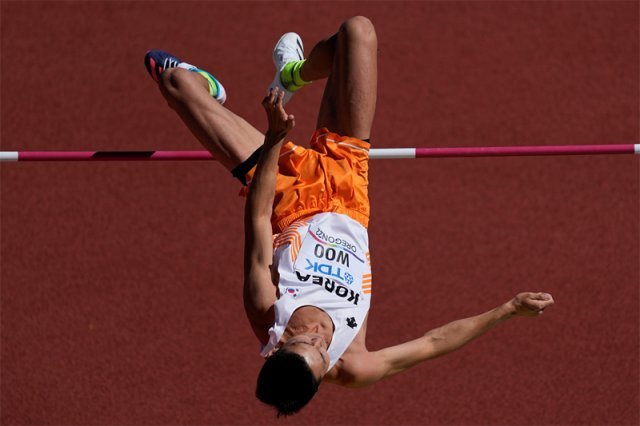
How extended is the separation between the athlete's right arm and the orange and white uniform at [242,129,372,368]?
0.21 ft

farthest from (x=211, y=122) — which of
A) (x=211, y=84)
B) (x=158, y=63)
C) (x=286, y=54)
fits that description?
(x=286, y=54)

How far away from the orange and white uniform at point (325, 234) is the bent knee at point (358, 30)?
1.29 feet

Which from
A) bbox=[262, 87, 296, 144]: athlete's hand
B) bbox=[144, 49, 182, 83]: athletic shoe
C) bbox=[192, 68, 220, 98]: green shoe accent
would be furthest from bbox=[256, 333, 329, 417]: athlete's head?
bbox=[144, 49, 182, 83]: athletic shoe

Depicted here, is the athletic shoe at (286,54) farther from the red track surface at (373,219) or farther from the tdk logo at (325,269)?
the red track surface at (373,219)

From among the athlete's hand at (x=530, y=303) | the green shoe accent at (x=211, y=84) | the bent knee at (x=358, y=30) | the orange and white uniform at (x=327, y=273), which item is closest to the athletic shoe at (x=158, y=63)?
the green shoe accent at (x=211, y=84)

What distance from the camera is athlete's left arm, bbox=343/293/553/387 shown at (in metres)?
3.82

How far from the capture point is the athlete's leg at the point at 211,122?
4.10 metres

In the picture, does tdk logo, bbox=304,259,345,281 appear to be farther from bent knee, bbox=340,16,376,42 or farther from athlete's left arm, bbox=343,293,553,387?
bent knee, bbox=340,16,376,42

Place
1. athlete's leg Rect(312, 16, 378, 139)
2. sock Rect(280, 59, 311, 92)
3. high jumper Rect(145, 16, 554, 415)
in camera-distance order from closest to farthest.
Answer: high jumper Rect(145, 16, 554, 415), athlete's leg Rect(312, 16, 378, 139), sock Rect(280, 59, 311, 92)

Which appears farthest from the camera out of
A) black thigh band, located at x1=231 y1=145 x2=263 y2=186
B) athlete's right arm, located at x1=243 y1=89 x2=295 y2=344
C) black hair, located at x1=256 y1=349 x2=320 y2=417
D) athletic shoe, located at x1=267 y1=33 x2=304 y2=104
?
athletic shoe, located at x1=267 y1=33 x2=304 y2=104

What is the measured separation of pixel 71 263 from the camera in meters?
6.58

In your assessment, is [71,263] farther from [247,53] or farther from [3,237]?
[247,53]

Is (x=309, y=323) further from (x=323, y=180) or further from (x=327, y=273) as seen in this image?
(x=323, y=180)

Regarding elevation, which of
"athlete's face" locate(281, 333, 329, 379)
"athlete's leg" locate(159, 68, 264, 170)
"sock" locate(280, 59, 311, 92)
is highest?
"sock" locate(280, 59, 311, 92)
